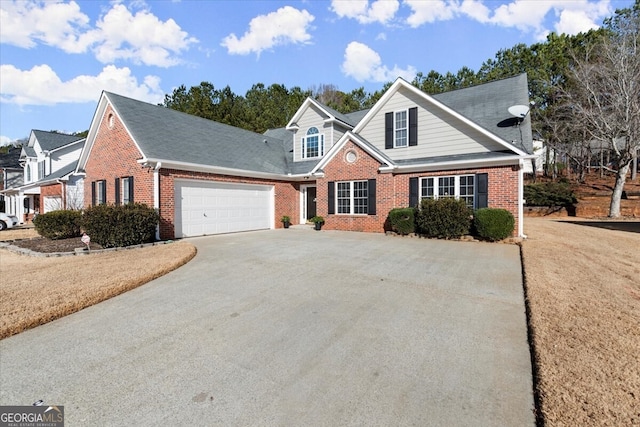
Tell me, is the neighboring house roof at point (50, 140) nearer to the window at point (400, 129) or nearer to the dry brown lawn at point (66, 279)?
the dry brown lawn at point (66, 279)

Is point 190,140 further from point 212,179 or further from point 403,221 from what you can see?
point 403,221

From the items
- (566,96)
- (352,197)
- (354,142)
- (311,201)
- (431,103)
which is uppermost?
(566,96)

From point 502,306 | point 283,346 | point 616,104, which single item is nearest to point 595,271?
point 502,306

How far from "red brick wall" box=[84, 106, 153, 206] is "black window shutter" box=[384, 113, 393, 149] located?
1037 cm

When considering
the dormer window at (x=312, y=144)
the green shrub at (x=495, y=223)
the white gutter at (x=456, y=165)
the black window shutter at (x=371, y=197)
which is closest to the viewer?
the green shrub at (x=495, y=223)

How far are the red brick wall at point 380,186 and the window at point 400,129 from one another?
172 cm

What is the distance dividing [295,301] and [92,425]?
2.94 metres

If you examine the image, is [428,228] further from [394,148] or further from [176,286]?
[176,286]

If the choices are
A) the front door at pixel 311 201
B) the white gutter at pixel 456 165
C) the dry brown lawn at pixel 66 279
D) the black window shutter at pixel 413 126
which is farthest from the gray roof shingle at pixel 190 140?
the black window shutter at pixel 413 126

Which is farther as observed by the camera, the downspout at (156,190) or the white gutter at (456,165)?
the downspout at (156,190)

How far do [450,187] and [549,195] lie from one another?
15.5m

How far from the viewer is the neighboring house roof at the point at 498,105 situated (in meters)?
12.2

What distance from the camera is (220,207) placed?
45.8ft

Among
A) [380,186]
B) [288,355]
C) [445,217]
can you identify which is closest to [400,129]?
[380,186]
